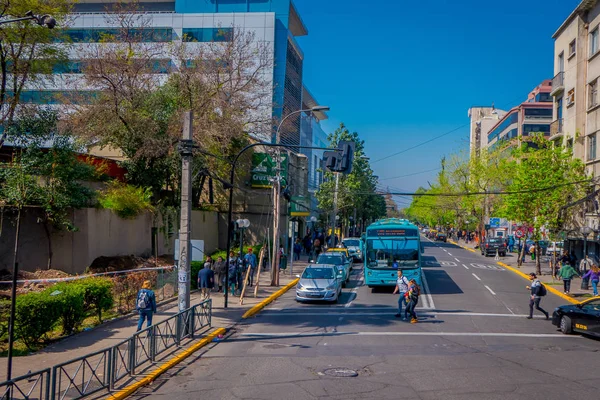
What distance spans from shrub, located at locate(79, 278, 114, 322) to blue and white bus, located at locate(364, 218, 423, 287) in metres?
12.9

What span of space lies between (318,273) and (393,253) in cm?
417

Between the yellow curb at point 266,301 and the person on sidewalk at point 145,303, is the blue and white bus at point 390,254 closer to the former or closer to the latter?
the yellow curb at point 266,301

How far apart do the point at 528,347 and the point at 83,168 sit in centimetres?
1760

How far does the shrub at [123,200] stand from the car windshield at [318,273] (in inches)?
354

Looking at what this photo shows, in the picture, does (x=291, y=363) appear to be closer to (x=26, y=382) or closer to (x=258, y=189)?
(x=26, y=382)

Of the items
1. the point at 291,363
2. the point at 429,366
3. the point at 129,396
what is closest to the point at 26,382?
the point at 129,396

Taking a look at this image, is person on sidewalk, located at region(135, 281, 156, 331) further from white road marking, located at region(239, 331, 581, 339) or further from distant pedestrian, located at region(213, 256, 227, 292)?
distant pedestrian, located at region(213, 256, 227, 292)

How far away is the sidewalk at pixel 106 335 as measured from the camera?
1212 cm

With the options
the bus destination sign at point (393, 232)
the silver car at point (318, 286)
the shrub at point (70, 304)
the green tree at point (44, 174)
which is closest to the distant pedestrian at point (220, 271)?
the silver car at point (318, 286)

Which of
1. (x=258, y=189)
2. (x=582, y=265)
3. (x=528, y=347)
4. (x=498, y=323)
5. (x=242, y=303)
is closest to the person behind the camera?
(x=528, y=347)

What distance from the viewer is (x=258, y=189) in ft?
142

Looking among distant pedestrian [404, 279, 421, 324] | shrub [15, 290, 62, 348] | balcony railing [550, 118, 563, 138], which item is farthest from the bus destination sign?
balcony railing [550, 118, 563, 138]

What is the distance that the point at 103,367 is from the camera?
10477 mm

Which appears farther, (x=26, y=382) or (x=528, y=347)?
(x=528, y=347)
